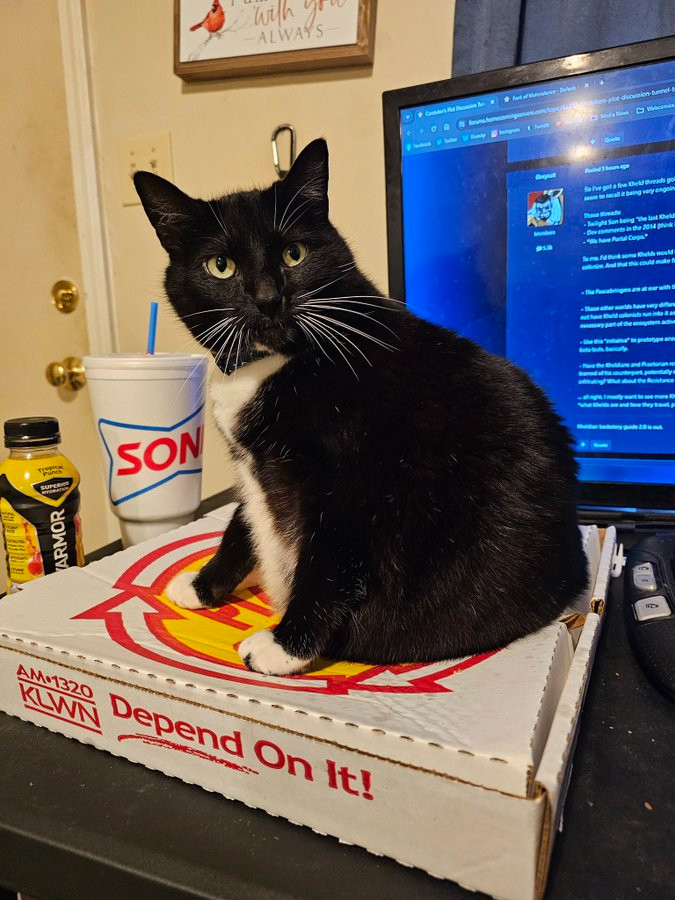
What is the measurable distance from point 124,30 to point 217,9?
0.24m

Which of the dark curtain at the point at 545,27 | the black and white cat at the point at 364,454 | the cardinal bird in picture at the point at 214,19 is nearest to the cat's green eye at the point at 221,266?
the black and white cat at the point at 364,454

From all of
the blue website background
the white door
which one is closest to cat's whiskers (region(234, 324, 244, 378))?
the blue website background

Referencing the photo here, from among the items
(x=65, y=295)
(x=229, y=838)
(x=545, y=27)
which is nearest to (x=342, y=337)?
(x=229, y=838)

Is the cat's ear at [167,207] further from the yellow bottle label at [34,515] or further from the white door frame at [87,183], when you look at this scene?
the white door frame at [87,183]

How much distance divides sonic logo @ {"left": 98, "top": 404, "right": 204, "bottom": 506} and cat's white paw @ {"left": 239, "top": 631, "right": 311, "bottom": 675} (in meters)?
0.42

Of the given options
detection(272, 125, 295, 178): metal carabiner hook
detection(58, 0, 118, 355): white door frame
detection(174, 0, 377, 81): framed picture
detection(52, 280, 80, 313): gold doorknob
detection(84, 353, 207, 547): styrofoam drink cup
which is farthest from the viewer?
detection(52, 280, 80, 313): gold doorknob

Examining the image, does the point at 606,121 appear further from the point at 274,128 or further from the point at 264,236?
the point at 274,128

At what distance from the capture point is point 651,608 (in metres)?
0.50

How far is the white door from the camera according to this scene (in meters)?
1.22

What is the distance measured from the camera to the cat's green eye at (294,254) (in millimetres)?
491

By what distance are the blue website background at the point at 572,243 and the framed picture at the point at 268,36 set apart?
0.38 metres

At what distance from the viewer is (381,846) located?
11.8 inches

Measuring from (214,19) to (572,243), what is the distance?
2.62 ft

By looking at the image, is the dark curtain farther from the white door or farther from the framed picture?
the white door
